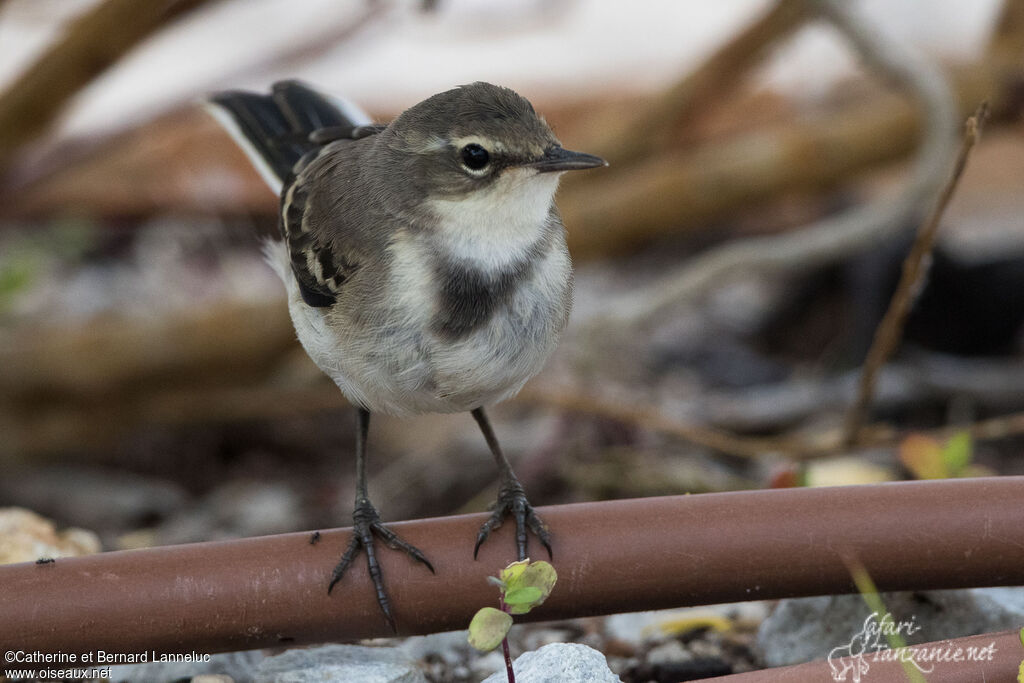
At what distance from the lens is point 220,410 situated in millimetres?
4836

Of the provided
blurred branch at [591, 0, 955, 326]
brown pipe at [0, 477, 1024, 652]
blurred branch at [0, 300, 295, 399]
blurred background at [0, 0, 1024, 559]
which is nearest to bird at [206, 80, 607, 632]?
brown pipe at [0, 477, 1024, 652]

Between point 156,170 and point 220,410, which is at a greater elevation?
point 156,170

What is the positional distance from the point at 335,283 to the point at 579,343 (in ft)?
6.66

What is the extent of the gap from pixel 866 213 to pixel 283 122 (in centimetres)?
223

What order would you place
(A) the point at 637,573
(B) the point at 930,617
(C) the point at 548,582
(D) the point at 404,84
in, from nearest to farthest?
(C) the point at 548,582 < (A) the point at 637,573 < (B) the point at 930,617 < (D) the point at 404,84

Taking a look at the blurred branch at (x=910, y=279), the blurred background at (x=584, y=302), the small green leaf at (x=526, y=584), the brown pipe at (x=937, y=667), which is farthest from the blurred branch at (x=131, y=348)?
the brown pipe at (x=937, y=667)

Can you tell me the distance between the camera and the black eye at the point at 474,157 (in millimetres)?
2479

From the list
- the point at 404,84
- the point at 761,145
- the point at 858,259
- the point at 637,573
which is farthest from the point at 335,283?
the point at 404,84

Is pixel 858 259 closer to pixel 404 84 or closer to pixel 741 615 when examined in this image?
pixel 741 615

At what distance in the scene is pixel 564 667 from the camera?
2.13 meters

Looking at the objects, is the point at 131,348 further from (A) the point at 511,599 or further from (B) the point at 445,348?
(A) the point at 511,599

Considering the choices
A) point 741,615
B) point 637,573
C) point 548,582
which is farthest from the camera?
point 741,615

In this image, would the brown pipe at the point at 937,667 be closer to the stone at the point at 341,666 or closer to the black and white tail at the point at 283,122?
the stone at the point at 341,666

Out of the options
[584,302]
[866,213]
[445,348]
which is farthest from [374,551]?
[584,302]
